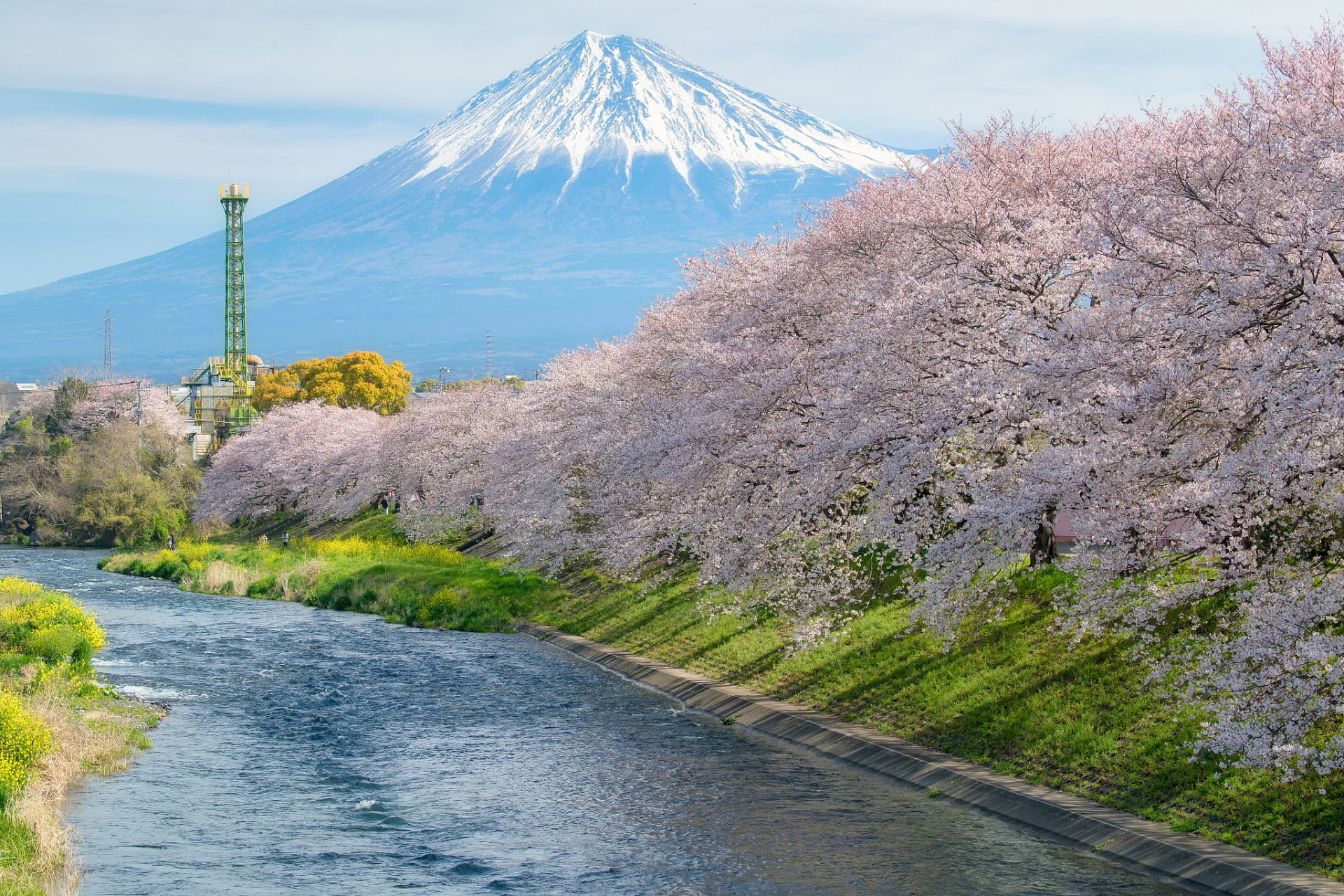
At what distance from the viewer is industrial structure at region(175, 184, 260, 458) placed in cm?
11769

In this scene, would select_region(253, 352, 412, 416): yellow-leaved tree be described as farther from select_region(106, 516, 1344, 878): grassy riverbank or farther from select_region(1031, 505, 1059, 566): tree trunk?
select_region(1031, 505, 1059, 566): tree trunk

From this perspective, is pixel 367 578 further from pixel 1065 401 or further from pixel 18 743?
pixel 1065 401

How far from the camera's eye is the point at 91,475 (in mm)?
81500

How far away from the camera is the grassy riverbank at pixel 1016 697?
14.7 meters

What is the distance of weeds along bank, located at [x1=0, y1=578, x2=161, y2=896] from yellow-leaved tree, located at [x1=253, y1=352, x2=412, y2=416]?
68.6 metres

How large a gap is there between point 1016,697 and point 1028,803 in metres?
3.09

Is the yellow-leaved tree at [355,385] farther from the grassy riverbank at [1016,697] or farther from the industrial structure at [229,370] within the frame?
the grassy riverbank at [1016,697]

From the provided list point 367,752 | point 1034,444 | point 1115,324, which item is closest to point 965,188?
point 1034,444

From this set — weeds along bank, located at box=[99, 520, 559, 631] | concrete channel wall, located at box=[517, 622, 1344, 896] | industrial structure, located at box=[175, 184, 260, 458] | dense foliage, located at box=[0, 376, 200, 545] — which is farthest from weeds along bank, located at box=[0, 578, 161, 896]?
industrial structure, located at box=[175, 184, 260, 458]

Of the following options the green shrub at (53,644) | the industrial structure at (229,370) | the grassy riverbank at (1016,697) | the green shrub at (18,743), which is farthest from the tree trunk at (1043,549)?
the industrial structure at (229,370)

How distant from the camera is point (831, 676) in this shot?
25203mm

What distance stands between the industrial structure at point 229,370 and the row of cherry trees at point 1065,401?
3684 inches

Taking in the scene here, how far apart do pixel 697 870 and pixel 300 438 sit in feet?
239

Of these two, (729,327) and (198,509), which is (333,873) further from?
(198,509)
